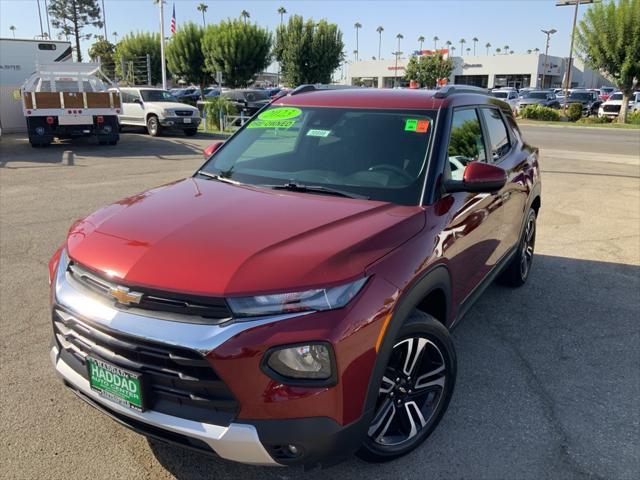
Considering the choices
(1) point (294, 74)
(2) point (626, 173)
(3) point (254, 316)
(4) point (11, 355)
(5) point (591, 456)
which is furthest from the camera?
(1) point (294, 74)

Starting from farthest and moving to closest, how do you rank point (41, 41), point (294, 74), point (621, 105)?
1. point (294, 74)
2. point (621, 105)
3. point (41, 41)

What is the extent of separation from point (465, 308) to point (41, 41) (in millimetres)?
21087

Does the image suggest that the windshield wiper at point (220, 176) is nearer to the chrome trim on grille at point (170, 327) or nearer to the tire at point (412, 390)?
the chrome trim on grille at point (170, 327)

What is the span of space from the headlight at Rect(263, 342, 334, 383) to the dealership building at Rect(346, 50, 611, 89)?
7889 cm

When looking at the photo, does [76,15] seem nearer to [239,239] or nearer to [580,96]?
[580,96]

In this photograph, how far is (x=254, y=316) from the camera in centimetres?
217

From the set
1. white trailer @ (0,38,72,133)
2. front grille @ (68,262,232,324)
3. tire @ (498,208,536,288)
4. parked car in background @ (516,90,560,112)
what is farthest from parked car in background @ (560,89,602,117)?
front grille @ (68,262,232,324)

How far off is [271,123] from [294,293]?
7.14 feet

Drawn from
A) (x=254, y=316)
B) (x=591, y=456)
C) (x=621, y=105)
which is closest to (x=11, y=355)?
(x=254, y=316)

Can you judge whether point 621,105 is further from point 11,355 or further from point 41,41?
point 11,355

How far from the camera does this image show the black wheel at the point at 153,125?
19.5 metres

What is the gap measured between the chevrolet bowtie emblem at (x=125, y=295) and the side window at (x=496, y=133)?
9.80 feet

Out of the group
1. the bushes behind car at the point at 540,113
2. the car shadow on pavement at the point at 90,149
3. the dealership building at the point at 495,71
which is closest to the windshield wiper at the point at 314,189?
the car shadow on pavement at the point at 90,149

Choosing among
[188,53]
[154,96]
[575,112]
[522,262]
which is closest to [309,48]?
[188,53]
